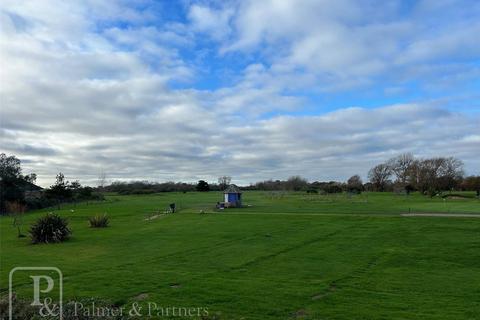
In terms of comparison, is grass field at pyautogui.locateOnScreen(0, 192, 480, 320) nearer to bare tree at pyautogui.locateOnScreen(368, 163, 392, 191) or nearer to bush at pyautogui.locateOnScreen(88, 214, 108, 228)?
bush at pyautogui.locateOnScreen(88, 214, 108, 228)

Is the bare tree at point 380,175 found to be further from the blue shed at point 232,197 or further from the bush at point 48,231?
the bush at point 48,231

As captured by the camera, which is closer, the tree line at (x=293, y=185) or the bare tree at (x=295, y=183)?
the tree line at (x=293, y=185)

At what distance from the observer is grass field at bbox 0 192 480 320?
37.9 feet

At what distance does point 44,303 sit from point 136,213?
118 ft

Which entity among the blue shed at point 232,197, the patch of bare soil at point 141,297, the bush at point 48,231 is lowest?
the patch of bare soil at point 141,297

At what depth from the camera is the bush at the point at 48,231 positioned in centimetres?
2725

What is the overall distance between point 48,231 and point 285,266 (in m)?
16.6

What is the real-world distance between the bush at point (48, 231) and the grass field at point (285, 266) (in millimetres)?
838

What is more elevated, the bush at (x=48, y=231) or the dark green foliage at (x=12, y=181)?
the dark green foliage at (x=12, y=181)

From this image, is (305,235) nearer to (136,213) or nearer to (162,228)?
(162,228)

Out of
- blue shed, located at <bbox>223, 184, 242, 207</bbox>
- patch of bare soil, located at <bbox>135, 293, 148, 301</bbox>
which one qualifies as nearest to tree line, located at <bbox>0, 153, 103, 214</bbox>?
blue shed, located at <bbox>223, 184, 242, 207</bbox>

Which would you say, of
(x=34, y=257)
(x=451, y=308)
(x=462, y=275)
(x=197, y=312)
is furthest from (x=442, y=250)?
(x=34, y=257)

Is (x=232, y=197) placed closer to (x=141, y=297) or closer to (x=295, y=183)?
(x=141, y=297)

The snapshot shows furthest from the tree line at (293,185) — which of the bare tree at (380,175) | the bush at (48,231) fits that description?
the bush at (48,231)
